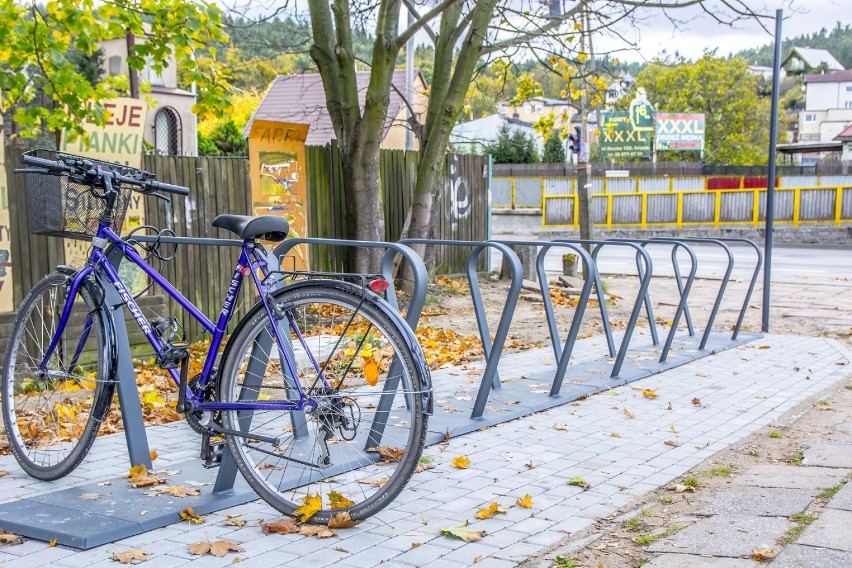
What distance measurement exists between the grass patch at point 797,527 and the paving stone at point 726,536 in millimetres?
27

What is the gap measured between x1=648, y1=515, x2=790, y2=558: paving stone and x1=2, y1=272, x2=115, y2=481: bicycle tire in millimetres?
2570

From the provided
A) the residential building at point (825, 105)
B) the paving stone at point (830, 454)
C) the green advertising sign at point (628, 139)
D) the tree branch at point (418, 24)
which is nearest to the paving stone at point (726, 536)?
the paving stone at point (830, 454)

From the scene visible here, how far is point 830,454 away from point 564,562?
7.72 feet

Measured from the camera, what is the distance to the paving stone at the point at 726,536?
3.66 metres

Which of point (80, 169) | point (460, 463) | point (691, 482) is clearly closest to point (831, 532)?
point (691, 482)

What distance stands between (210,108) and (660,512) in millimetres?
7792

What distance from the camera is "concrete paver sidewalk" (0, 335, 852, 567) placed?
12.1 feet

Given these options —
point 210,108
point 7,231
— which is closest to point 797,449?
point 7,231

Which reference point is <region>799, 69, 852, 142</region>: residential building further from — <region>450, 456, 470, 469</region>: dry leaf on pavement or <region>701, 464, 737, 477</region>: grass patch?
<region>450, 456, 470, 469</region>: dry leaf on pavement

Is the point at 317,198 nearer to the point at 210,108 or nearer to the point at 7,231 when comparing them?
the point at 210,108

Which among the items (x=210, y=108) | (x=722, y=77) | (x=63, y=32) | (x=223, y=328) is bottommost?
(x=223, y=328)

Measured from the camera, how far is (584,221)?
17.3m

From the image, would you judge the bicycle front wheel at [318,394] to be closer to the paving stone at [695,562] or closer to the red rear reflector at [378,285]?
the red rear reflector at [378,285]

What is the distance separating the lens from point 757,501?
432 cm
